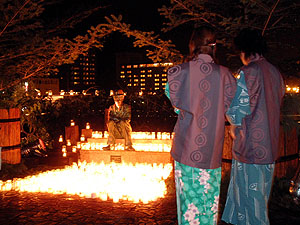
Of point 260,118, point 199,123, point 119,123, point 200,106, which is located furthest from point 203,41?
point 119,123

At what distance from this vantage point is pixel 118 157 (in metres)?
9.51

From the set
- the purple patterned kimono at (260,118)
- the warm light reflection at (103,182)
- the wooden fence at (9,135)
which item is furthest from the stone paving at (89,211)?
the wooden fence at (9,135)

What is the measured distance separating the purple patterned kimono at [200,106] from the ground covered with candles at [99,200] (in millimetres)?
1753

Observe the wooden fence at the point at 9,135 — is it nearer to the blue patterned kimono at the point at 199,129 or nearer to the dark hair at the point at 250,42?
the blue patterned kimono at the point at 199,129

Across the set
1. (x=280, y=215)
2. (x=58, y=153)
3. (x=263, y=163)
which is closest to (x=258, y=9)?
(x=263, y=163)

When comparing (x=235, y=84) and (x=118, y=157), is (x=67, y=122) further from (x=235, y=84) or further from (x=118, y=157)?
(x=235, y=84)

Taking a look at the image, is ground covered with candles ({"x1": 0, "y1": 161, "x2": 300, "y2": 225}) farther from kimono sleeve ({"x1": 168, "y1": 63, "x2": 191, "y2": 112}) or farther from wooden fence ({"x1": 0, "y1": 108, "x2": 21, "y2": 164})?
kimono sleeve ({"x1": 168, "y1": 63, "x2": 191, "y2": 112})

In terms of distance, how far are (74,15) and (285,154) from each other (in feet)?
19.4

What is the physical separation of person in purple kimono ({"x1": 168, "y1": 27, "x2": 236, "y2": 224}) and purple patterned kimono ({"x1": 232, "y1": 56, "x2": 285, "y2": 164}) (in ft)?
1.68

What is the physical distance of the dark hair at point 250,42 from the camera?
4.09 metres

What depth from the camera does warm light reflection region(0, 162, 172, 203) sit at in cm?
656

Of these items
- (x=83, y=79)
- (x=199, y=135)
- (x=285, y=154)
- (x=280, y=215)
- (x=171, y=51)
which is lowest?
(x=280, y=215)

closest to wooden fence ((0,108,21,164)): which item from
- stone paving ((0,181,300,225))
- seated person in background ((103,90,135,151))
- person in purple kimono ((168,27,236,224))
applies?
seated person in background ((103,90,135,151))

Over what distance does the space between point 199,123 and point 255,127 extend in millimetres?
905
